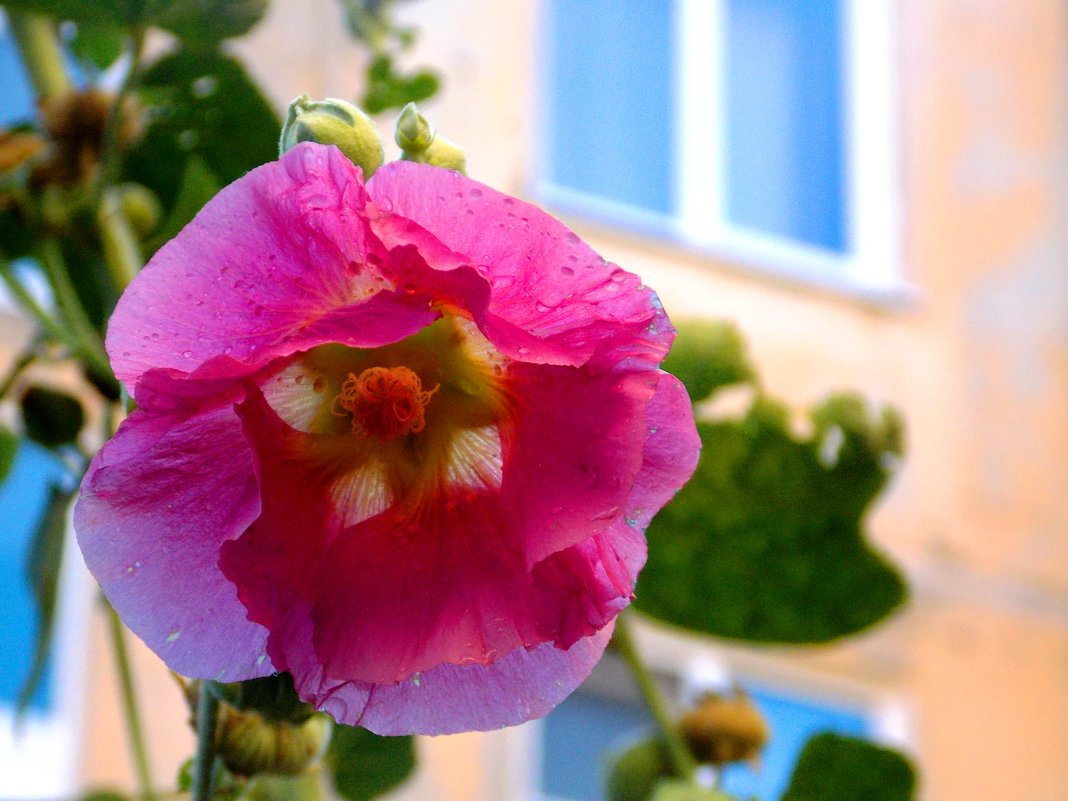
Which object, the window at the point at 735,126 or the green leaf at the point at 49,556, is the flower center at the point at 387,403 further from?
the window at the point at 735,126

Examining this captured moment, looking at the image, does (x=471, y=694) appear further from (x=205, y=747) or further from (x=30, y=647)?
(x=30, y=647)

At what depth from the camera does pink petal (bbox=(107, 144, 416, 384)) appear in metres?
0.24

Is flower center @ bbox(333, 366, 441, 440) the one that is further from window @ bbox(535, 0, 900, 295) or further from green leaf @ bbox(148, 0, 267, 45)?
window @ bbox(535, 0, 900, 295)

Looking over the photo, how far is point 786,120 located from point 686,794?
9.50 ft

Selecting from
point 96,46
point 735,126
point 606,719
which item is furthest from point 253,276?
point 735,126

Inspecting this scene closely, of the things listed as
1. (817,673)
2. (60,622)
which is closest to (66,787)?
(60,622)

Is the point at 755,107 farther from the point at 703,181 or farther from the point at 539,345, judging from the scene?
the point at 539,345

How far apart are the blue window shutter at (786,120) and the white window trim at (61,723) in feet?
5.31

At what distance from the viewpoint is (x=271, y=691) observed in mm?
259

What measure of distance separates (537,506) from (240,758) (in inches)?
3.9

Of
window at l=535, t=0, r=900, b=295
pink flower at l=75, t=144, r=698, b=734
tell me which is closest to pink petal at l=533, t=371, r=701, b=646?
pink flower at l=75, t=144, r=698, b=734

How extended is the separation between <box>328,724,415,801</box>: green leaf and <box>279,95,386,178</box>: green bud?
263mm

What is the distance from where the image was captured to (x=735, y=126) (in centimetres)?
308

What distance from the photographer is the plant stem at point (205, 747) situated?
0.27m
